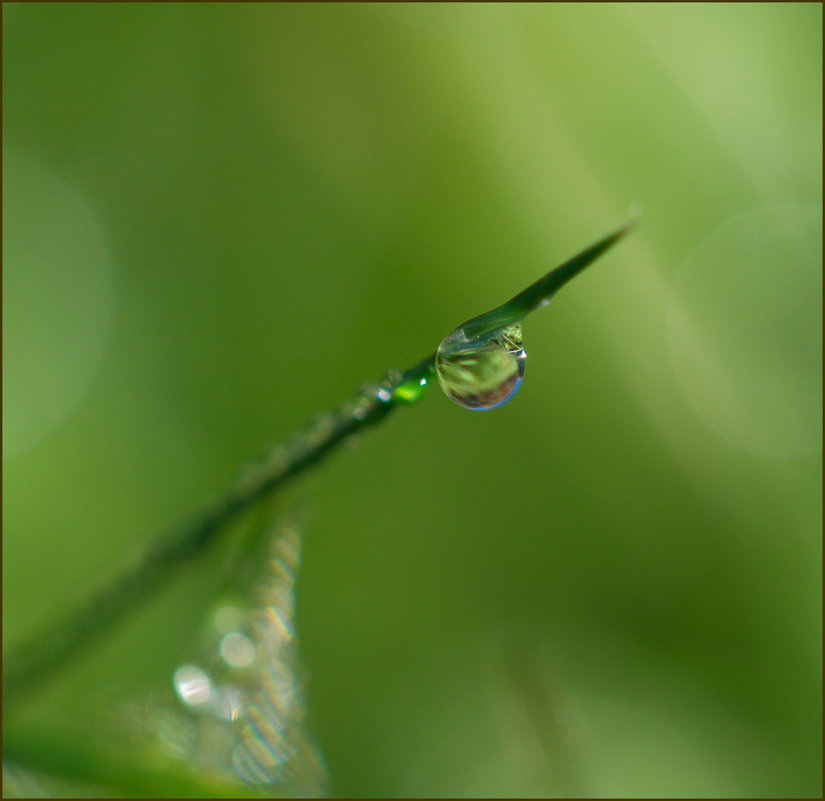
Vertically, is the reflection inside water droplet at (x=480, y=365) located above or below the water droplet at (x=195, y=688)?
above

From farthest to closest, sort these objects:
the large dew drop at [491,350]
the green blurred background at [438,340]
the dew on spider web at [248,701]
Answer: the green blurred background at [438,340] < the dew on spider web at [248,701] < the large dew drop at [491,350]

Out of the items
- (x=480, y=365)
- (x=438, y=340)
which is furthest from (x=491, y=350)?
(x=438, y=340)

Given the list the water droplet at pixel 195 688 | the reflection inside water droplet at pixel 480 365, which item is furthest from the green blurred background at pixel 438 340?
the reflection inside water droplet at pixel 480 365

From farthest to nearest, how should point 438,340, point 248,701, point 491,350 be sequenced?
1. point 438,340
2. point 248,701
3. point 491,350

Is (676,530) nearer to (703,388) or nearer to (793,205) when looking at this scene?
(703,388)

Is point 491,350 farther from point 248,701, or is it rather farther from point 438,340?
point 438,340

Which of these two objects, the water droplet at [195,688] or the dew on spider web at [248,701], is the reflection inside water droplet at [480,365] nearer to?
the dew on spider web at [248,701]

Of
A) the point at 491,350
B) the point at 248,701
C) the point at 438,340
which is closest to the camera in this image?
the point at 491,350
